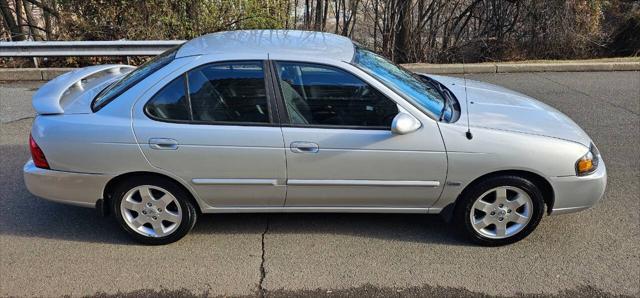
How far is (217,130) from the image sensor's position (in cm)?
325

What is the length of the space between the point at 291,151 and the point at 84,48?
23.7ft

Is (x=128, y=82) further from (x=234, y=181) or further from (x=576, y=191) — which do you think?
(x=576, y=191)

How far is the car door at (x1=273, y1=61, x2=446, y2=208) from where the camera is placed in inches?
128

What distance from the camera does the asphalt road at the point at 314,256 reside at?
10.2 feet

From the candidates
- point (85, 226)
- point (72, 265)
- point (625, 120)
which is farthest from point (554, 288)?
point (625, 120)

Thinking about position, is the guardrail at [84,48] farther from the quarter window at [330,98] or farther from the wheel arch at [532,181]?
the wheel arch at [532,181]

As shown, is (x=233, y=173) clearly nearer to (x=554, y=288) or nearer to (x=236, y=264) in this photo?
(x=236, y=264)

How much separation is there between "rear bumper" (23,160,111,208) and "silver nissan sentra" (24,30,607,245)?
0.03ft

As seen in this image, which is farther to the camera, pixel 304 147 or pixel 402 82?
pixel 402 82

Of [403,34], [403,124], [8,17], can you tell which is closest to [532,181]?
[403,124]

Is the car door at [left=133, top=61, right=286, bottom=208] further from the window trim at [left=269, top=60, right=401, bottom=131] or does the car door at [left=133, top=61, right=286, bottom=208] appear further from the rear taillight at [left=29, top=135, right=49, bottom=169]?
the rear taillight at [left=29, top=135, right=49, bottom=169]

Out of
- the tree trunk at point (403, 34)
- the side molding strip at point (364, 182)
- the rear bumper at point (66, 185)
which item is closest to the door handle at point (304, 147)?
the side molding strip at point (364, 182)

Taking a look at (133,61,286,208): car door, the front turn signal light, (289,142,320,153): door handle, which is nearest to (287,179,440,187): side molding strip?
(133,61,286,208): car door

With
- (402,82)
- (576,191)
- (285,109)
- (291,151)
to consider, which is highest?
(402,82)
